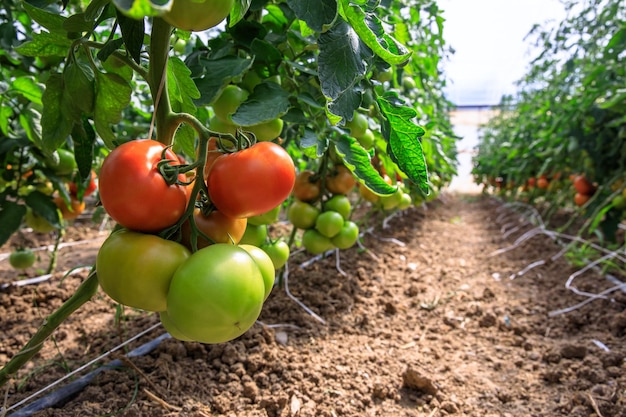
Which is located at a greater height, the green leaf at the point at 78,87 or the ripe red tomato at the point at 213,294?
the green leaf at the point at 78,87

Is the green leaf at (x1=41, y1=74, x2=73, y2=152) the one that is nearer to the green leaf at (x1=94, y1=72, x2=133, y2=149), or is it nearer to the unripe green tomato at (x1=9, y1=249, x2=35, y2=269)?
the green leaf at (x1=94, y1=72, x2=133, y2=149)

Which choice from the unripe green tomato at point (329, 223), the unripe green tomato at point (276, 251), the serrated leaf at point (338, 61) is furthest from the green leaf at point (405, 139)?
the unripe green tomato at point (329, 223)

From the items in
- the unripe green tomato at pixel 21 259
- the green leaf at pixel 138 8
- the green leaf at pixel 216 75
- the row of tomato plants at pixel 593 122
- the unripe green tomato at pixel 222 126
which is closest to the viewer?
the green leaf at pixel 138 8

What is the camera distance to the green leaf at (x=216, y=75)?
2.39 ft

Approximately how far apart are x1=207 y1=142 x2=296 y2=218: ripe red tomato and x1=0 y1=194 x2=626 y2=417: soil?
463 millimetres

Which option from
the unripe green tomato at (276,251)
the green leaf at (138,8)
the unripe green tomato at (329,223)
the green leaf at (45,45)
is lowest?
the unripe green tomato at (329,223)

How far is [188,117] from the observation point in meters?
0.53

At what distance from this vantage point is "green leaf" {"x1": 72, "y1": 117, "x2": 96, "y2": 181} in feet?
2.40

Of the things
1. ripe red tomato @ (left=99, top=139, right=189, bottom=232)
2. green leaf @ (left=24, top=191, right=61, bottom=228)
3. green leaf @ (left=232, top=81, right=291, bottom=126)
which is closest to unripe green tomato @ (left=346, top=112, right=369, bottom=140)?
green leaf @ (left=232, top=81, right=291, bottom=126)

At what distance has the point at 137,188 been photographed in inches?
18.5

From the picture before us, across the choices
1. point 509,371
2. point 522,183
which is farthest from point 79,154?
point 522,183

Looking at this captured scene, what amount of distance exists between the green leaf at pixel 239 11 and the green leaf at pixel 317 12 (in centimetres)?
7

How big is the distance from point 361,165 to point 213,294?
1.27 feet

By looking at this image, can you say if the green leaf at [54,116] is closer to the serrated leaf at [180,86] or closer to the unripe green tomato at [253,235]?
the serrated leaf at [180,86]
